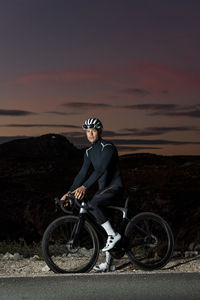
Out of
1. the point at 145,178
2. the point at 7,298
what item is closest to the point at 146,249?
the point at 7,298

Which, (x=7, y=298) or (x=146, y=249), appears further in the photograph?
(x=146, y=249)

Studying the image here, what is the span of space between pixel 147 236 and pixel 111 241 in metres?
0.60

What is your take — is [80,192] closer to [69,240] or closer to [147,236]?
[69,240]

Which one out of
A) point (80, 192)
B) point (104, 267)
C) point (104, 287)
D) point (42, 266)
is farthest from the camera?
point (42, 266)

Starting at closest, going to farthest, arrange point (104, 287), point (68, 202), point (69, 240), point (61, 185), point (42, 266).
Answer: point (104, 287)
point (69, 240)
point (68, 202)
point (42, 266)
point (61, 185)

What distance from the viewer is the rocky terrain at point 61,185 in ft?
69.4

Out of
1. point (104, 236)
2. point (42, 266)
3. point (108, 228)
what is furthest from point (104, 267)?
point (42, 266)

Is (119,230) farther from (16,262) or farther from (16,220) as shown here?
(16,220)

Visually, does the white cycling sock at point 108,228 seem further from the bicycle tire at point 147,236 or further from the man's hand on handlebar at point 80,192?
the man's hand on handlebar at point 80,192

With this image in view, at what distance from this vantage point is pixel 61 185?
3731cm

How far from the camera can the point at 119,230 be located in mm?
7594

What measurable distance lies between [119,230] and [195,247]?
390cm

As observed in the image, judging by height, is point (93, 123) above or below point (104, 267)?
above

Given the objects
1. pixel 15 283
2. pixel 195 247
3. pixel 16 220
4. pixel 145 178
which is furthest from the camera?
pixel 145 178
